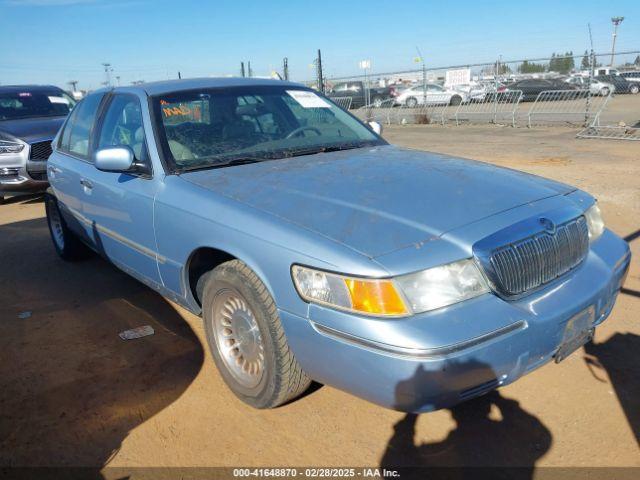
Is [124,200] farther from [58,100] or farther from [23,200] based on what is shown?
[58,100]

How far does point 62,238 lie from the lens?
217 inches

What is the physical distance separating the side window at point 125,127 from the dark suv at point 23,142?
4860 mm

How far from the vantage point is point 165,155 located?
3.37 metres

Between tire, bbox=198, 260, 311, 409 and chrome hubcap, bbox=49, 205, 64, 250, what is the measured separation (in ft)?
9.82

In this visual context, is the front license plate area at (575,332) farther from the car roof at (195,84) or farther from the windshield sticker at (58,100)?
the windshield sticker at (58,100)

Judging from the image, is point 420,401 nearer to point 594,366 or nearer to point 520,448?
point 520,448

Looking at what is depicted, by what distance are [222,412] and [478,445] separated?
132cm

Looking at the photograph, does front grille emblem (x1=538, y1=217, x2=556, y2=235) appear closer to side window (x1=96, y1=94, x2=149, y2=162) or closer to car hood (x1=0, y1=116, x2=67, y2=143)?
side window (x1=96, y1=94, x2=149, y2=162)

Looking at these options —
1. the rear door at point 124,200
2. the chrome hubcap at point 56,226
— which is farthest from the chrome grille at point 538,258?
the chrome hubcap at point 56,226

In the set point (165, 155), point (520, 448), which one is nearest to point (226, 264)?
point (165, 155)

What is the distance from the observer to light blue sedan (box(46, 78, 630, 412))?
86.8 inches

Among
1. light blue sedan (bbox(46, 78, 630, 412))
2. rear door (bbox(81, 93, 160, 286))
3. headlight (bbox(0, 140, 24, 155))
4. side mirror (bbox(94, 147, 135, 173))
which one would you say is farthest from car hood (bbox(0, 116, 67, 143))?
side mirror (bbox(94, 147, 135, 173))

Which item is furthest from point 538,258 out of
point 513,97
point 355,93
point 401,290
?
point 355,93

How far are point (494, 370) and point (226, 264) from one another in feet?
4.63
